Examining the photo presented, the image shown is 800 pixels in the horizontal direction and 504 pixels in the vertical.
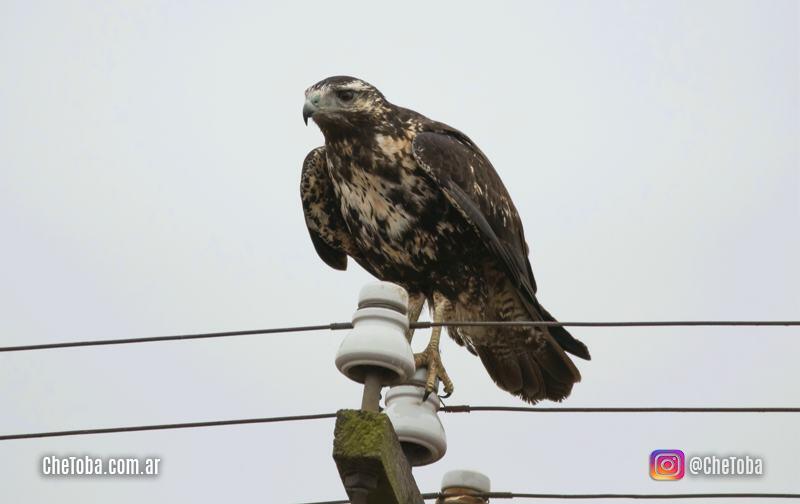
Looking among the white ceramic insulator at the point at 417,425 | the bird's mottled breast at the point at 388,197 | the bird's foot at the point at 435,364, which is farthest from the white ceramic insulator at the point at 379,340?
the bird's mottled breast at the point at 388,197

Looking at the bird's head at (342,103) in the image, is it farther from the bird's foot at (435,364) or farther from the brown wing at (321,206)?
the bird's foot at (435,364)

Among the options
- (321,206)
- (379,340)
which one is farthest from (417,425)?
(321,206)

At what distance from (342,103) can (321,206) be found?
896 mm

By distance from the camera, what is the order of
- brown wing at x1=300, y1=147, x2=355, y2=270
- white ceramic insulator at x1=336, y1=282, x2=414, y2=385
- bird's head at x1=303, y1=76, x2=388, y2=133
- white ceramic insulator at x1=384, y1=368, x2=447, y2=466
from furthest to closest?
brown wing at x1=300, y1=147, x2=355, y2=270 → bird's head at x1=303, y1=76, x2=388, y2=133 → white ceramic insulator at x1=384, y1=368, x2=447, y2=466 → white ceramic insulator at x1=336, y1=282, x2=414, y2=385

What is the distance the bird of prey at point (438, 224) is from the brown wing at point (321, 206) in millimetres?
16

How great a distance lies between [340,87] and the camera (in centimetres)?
862

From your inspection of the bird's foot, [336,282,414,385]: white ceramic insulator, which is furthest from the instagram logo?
[336,282,414,385]: white ceramic insulator

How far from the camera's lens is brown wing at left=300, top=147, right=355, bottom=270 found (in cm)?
900

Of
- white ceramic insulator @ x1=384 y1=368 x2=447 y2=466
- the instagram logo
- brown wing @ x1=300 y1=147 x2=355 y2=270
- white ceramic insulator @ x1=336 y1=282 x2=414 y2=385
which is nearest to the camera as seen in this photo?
white ceramic insulator @ x1=336 y1=282 x2=414 y2=385

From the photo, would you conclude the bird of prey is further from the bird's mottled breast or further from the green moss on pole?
the green moss on pole

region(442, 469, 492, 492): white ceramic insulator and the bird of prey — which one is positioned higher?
the bird of prey

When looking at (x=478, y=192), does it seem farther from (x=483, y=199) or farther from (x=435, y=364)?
(x=435, y=364)

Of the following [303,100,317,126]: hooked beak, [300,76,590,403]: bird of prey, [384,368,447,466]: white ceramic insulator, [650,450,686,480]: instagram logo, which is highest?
[303,100,317,126]: hooked beak

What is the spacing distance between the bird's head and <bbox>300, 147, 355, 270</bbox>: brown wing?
0.52m
